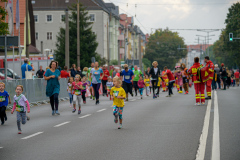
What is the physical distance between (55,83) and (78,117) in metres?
1.68

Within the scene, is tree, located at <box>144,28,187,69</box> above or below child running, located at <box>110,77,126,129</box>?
above

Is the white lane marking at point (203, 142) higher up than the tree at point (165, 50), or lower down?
lower down

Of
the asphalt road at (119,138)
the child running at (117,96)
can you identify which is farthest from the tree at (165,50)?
the child running at (117,96)

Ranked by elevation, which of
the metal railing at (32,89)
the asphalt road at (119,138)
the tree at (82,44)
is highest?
the tree at (82,44)

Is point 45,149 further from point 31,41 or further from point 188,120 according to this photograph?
point 31,41

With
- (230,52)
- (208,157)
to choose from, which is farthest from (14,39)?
(230,52)

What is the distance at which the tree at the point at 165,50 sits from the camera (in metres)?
127

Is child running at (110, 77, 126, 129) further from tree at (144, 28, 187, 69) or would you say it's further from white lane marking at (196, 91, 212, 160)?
tree at (144, 28, 187, 69)

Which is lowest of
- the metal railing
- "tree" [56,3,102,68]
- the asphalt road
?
the asphalt road

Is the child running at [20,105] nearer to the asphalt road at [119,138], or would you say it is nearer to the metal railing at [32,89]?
the asphalt road at [119,138]

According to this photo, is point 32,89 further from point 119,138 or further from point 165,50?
point 165,50

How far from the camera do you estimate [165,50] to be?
12669cm

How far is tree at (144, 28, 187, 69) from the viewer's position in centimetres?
12719

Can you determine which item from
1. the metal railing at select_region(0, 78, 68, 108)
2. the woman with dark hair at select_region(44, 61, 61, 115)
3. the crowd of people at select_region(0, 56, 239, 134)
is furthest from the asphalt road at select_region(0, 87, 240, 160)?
the metal railing at select_region(0, 78, 68, 108)
